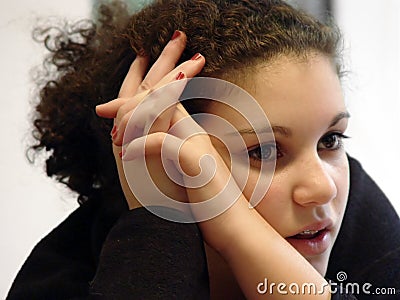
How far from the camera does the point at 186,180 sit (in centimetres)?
70

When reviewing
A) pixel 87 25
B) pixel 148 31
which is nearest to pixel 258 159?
pixel 148 31

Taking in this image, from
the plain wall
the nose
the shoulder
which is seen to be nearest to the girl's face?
the nose

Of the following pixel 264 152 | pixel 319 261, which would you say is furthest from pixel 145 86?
pixel 319 261

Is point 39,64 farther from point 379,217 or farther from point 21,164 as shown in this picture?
point 379,217

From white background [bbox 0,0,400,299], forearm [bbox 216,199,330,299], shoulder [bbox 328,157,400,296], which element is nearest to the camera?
forearm [bbox 216,199,330,299]

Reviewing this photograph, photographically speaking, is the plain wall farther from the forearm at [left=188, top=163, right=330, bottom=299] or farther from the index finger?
the forearm at [left=188, top=163, right=330, bottom=299]

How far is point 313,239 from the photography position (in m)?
0.75

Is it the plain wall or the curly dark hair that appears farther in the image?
the plain wall

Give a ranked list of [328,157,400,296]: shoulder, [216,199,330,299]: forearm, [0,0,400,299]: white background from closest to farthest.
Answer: [216,199,330,299]: forearm → [328,157,400,296]: shoulder → [0,0,400,299]: white background

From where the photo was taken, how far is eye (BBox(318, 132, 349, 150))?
0.75 meters

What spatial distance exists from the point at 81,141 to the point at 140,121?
21cm

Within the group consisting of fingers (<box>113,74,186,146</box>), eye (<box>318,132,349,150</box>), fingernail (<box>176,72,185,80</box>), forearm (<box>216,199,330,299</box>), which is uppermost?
fingernail (<box>176,72,185,80</box>)

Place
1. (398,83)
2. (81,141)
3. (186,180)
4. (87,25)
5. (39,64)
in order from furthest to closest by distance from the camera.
Result: (398,83)
(39,64)
(87,25)
(81,141)
(186,180)

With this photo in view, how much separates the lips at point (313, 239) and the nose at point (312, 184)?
0.04m
